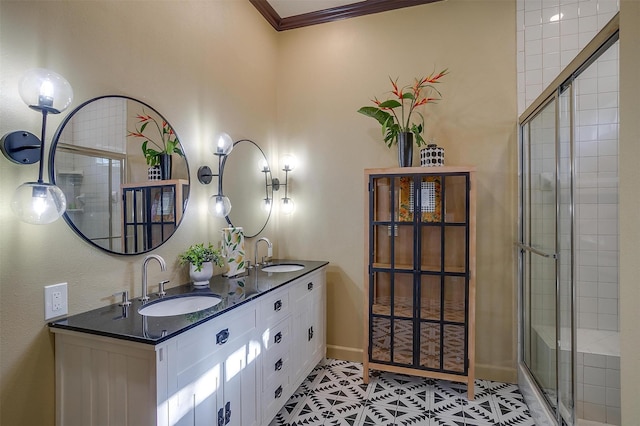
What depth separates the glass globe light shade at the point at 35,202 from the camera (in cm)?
118

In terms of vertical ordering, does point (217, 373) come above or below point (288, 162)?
below

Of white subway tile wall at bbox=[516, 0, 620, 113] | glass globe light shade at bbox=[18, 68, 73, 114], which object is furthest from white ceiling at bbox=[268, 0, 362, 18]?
glass globe light shade at bbox=[18, 68, 73, 114]

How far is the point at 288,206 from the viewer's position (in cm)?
316

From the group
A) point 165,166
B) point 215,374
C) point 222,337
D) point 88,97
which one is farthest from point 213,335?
point 88,97

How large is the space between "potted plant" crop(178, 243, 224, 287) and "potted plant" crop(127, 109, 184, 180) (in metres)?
0.47

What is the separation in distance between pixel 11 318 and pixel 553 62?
3491 mm

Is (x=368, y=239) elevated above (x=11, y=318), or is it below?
above

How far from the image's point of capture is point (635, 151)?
1057mm

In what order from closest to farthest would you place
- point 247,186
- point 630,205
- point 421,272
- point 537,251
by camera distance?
1. point 630,205
2. point 537,251
3. point 421,272
4. point 247,186

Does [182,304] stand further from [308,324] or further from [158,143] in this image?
[308,324]

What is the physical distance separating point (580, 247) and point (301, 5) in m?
2.77

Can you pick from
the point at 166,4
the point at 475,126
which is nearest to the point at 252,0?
the point at 166,4

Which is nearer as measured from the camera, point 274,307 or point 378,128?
point 274,307

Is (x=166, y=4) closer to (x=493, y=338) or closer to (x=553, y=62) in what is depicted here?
(x=553, y=62)
